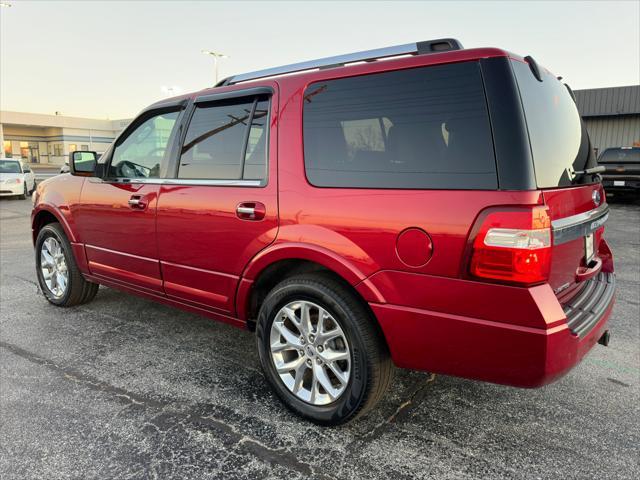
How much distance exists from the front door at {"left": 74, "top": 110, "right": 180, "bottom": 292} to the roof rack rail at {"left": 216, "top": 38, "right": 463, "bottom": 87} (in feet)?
2.43

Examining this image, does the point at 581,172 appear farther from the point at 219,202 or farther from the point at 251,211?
the point at 219,202

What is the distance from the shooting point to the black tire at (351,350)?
2.36 meters

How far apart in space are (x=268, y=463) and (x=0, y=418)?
157 centimetres

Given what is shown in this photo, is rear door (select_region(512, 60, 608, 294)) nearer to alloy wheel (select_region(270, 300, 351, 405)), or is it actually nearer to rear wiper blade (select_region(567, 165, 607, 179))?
rear wiper blade (select_region(567, 165, 607, 179))

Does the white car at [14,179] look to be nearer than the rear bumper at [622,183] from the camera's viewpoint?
No

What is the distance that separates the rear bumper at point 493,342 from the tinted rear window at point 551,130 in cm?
59

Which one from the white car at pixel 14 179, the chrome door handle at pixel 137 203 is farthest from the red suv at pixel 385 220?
the white car at pixel 14 179

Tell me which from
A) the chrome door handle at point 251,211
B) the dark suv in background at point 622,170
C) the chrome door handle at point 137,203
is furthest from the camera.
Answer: the dark suv in background at point 622,170

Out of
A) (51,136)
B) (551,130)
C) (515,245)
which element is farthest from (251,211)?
(51,136)

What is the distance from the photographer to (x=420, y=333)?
87.2 inches

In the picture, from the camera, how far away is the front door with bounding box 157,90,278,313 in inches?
110

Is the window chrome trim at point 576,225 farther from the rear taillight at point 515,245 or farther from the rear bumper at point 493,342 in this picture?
the rear bumper at point 493,342

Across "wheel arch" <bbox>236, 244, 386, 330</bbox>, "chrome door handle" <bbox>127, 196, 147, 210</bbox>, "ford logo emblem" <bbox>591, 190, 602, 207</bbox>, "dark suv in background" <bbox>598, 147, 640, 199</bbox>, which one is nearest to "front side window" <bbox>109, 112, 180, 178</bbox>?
"chrome door handle" <bbox>127, 196, 147, 210</bbox>

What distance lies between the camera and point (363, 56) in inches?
103
